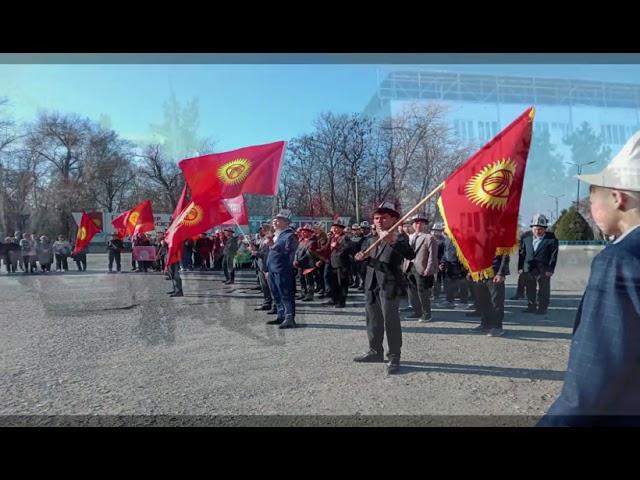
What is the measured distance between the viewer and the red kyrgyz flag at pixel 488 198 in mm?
2354

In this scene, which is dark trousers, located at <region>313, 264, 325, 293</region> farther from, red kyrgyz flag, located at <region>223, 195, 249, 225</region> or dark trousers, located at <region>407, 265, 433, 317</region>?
red kyrgyz flag, located at <region>223, 195, 249, 225</region>

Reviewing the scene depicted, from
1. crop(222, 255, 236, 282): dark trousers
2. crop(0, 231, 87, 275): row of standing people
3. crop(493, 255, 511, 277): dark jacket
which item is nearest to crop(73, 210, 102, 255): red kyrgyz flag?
crop(0, 231, 87, 275): row of standing people

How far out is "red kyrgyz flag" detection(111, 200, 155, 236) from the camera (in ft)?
8.91

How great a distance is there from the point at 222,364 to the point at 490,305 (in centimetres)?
218

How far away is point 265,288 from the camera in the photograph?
468cm

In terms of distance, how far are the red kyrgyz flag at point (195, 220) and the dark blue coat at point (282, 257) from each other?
3.97 ft

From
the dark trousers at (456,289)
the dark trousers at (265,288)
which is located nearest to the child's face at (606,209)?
the dark trousers at (456,289)

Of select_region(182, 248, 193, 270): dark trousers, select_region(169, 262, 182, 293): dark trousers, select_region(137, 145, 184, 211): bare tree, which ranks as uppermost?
select_region(137, 145, 184, 211): bare tree

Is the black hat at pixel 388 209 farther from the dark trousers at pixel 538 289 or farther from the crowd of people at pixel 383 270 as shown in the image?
the dark trousers at pixel 538 289

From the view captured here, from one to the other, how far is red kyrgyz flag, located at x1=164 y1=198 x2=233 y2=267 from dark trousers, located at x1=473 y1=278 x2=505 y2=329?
2110mm

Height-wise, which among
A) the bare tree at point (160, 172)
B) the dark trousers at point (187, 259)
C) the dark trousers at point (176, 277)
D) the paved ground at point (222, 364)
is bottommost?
the paved ground at point (222, 364)

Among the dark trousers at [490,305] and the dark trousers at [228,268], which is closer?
the dark trousers at [490,305]
